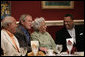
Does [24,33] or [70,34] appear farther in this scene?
[70,34]

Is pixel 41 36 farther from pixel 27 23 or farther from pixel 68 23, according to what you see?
pixel 68 23

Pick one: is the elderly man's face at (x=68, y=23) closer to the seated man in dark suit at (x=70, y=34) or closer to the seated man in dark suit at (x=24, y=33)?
the seated man in dark suit at (x=70, y=34)

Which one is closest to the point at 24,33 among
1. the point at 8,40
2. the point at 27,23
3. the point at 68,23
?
the point at 27,23

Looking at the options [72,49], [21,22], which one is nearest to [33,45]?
[72,49]

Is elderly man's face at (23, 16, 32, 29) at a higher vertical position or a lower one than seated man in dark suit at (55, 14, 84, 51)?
higher

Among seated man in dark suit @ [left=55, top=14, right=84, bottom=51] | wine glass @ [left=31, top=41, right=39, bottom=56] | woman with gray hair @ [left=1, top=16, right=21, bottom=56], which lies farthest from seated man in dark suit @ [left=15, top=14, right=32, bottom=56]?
wine glass @ [left=31, top=41, right=39, bottom=56]

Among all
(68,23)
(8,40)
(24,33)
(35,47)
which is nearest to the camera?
(35,47)

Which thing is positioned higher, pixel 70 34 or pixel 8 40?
pixel 8 40

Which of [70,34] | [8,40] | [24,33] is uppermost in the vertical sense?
[8,40]

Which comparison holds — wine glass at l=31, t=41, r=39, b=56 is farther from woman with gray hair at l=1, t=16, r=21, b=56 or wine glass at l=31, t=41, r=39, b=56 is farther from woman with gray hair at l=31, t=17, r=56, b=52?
woman with gray hair at l=31, t=17, r=56, b=52

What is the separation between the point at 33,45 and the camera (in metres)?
3.11

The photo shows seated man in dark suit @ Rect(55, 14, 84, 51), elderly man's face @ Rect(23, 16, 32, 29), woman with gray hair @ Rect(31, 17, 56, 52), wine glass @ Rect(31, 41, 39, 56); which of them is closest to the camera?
wine glass @ Rect(31, 41, 39, 56)

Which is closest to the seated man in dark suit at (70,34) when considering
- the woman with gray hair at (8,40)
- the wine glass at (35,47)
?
the woman with gray hair at (8,40)

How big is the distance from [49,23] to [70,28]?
97 cm
